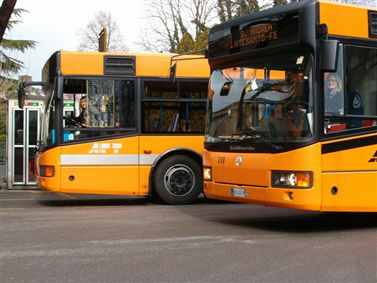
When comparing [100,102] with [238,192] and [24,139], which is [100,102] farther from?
[24,139]

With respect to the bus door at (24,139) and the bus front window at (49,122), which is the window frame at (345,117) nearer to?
the bus front window at (49,122)

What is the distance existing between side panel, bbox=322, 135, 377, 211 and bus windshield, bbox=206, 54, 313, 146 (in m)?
0.60

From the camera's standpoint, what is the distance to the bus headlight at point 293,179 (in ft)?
25.1

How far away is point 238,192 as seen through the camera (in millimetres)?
8508

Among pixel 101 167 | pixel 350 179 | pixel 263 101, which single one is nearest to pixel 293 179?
pixel 350 179

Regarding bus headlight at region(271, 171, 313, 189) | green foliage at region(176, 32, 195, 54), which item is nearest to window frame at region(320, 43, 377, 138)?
bus headlight at region(271, 171, 313, 189)

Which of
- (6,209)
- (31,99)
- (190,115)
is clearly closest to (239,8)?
(31,99)

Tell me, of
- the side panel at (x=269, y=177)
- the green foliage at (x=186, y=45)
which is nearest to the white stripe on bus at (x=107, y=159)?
the side panel at (x=269, y=177)

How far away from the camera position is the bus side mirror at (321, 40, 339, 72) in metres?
7.39

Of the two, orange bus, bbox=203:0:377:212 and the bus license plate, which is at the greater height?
orange bus, bbox=203:0:377:212

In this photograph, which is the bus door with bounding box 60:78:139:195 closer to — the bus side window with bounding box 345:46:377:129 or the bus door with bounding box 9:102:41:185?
the bus side window with bounding box 345:46:377:129

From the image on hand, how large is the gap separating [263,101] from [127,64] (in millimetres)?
4264

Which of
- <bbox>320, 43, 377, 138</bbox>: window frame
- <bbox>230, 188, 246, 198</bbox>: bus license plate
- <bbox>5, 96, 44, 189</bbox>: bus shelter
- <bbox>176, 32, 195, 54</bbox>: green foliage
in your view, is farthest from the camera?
<bbox>176, 32, 195, 54</bbox>: green foliage

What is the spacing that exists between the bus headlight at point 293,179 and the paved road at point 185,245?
75 cm
